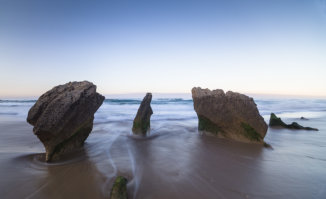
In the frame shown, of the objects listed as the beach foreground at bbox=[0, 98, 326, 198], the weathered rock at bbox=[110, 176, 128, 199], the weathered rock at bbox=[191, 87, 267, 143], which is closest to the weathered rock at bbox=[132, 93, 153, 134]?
the beach foreground at bbox=[0, 98, 326, 198]

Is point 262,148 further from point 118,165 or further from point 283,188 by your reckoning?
point 118,165

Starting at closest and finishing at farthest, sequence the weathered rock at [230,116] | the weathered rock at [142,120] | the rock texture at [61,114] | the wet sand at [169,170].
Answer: the wet sand at [169,170] → the rock texture at [61,114] → the weathered rock at [230,116] → the weathered rock at [142,120]

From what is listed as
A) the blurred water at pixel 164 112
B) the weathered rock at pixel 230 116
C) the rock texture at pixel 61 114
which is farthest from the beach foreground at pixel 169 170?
the blurred water at pixel 164 112

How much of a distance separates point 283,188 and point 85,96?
14.8 feet

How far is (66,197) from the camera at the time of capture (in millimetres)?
2580

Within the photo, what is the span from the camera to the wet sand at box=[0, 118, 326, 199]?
109 inches

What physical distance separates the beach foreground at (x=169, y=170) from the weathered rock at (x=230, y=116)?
0.53 metres

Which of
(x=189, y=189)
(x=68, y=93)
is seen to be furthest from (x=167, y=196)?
(x=68, y=93)

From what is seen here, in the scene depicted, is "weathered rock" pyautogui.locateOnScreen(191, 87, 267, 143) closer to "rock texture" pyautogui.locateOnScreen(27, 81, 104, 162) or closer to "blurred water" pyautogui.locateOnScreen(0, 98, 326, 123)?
"rock texture" pyautogui.locateOnScreen(27, 81, 104, 162)

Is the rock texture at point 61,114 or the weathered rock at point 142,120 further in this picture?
the weathered rock at point 142,120

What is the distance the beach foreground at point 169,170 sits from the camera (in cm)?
277

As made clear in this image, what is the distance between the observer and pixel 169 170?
3576mm

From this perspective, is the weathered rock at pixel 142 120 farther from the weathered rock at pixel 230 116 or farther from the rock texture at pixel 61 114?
the rock texture at pixel 61 114

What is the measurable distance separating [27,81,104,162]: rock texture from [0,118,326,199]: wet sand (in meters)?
0.40
